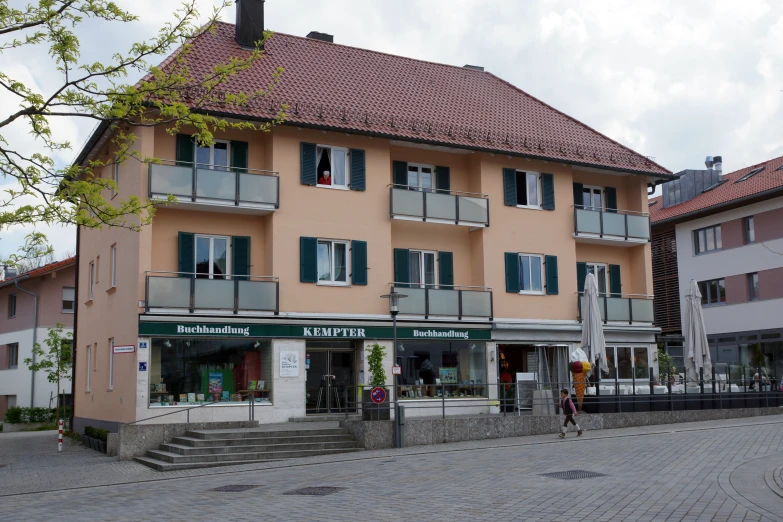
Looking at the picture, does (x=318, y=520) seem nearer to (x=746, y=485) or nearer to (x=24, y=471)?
(x=746, y=485)

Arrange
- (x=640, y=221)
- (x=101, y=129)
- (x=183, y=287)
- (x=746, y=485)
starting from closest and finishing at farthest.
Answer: (x=746, y=485) → (x=183, y=287) → (x=101, y=129) → (x=640, y=221)

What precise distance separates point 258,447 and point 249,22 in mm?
15181

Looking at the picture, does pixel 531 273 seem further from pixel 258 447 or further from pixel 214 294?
pixel 258 447

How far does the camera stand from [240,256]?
2558cm

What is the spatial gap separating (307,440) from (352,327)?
5694mm

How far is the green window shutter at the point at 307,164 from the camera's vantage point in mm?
26219

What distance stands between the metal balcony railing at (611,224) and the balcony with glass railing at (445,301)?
183 inches

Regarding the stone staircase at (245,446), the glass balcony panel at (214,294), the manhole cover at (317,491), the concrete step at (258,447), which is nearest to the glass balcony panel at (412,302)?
the glass balcony panel at (214,294)

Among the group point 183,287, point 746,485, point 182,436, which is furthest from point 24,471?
point 746,485

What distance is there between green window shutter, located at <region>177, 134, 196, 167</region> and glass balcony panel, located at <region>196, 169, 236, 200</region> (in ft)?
2.31

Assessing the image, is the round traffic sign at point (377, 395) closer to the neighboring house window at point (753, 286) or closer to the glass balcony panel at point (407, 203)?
the glass balcony panel at point (407, 203)

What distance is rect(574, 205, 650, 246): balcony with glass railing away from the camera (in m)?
30.9

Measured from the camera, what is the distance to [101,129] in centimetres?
2572

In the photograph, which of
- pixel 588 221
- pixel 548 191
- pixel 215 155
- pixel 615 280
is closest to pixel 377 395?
pixel 215 155
